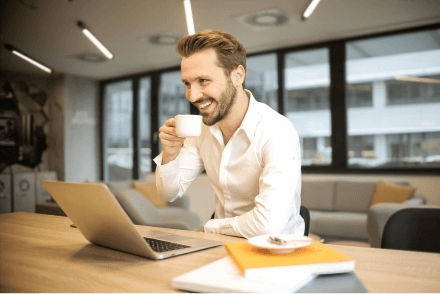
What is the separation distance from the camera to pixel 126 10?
13.5 feet

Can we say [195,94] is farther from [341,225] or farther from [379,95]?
[379,95]

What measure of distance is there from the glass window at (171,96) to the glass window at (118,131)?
0.88m

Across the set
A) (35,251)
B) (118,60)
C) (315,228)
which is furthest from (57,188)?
(118,60)

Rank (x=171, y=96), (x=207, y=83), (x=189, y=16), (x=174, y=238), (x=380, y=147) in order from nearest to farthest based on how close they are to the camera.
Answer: (x=174, y=238) → (x=207, y=83) → (x=189, y=16) → (x=380, y=147) → (x=171, y=96)

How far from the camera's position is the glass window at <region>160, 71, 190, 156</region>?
6.73 meters

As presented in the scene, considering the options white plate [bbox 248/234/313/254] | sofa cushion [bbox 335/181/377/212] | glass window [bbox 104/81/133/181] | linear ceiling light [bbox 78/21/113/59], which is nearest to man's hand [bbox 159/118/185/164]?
white plate [bbox 248/234/313/254]

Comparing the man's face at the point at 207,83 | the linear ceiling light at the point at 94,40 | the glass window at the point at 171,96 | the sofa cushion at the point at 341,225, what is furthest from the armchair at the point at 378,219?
the glass window at the point at 171,96

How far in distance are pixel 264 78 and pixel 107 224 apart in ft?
17.1

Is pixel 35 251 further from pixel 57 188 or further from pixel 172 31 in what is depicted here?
pixel 172 31

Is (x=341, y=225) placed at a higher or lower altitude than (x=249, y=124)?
lower

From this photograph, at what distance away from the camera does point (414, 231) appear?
116cm

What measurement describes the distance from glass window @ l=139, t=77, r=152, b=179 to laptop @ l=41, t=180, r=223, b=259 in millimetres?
6177

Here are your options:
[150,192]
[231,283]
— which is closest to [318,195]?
[150,192]

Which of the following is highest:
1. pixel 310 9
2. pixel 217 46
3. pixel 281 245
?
pixel 310 9
